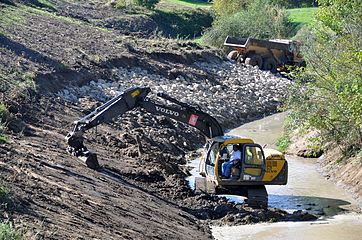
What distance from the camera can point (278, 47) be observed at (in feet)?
178

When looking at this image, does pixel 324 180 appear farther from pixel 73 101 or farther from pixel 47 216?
pixel 47 216

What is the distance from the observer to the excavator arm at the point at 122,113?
2134cm

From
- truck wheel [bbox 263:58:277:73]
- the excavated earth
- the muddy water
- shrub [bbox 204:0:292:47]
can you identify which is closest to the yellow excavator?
the excavated earth

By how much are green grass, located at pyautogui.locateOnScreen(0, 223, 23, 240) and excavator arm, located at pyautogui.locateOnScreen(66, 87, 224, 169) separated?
32.2ft

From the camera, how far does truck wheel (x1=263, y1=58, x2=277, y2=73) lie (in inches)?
2136

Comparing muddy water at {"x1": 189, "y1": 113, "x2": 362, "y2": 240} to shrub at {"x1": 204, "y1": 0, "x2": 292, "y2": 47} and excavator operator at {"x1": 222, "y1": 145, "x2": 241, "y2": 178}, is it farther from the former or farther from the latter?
shrub at {"x1": 204, "y1": 0, "x2": 292, "y2": 47}

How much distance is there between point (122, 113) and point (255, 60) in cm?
3310

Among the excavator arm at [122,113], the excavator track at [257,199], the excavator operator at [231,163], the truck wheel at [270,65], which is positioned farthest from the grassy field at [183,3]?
the excavator track at [257,199]

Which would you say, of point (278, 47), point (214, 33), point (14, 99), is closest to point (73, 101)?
point (14, 99)

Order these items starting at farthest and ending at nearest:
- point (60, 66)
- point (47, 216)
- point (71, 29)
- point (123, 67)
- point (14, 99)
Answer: point (71, 29)
point (123, 67)
point (60, 66)
point (14, 99)
point (47, 216)

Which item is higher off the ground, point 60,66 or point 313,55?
point 313,55

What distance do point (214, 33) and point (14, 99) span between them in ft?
128

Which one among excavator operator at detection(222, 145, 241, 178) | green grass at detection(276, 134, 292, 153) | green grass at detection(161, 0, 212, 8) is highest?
excavator operator at detection(222, 145, 241, 178)

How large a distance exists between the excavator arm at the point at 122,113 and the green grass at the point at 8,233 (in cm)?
982
